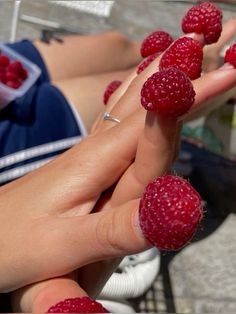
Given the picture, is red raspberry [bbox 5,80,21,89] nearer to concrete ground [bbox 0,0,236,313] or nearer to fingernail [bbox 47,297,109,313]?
concrete ground [bbox 0,0,236,313]

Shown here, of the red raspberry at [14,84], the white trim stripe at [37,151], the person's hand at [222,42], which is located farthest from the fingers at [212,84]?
the red raspberry at [14,84]

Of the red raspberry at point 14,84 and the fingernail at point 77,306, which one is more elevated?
the fingernail at point 77,306

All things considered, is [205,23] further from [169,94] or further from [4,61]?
[4,61]

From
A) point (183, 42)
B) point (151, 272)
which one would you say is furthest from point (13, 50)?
point (183, 42)

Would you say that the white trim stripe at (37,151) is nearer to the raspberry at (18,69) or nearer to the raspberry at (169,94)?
the raspberry at (18,69)

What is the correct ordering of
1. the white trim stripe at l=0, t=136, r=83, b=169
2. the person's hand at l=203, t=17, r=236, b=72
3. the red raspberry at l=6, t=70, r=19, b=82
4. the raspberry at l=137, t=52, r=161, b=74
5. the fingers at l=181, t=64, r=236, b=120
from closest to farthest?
1. the fingers at l=181, t=64, r=236, b=120
2. the raspberry at l=137, t=52, r=161, b=74
3. the person's hand at l=203, t=17, r=236, b=72
4. the white trim stripe at l=0, t=136, r=83, b=169
5. the red raspberry at l=6, t=70, r=19, b=82

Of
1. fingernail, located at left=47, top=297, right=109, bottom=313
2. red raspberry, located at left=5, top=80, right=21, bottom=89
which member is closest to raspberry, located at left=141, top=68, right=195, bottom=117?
fingernail, located at left=47, top=297, right=109, bottom=313

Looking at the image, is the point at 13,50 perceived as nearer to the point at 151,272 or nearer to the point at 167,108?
the point at 151,272
